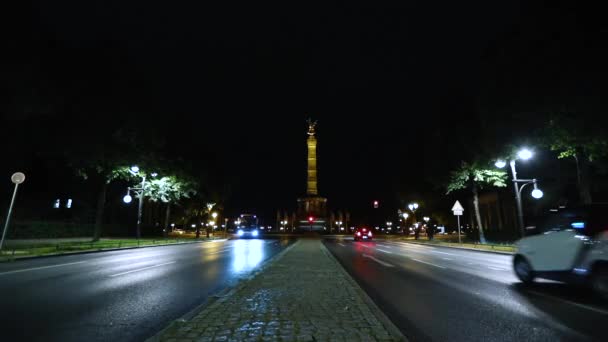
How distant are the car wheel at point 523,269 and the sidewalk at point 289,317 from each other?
4750 millimetres

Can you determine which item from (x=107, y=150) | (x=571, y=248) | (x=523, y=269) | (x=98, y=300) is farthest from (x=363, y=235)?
(x=98, y=300)

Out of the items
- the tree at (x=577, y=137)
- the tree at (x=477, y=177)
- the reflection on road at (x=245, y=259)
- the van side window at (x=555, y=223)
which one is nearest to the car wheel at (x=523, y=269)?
the van side window at (x=555, y=223)

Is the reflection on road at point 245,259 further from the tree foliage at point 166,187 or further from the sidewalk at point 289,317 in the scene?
the tree foliage at point 166,187

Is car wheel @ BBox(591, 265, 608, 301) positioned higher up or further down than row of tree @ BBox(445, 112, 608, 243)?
further down

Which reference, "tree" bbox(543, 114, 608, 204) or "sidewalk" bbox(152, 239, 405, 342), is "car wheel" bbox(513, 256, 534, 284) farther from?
"tree" bbox(543, 114, 608, 204)

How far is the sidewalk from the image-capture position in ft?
15.8

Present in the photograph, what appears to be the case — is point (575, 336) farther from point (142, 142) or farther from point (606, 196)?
point (606, 196)

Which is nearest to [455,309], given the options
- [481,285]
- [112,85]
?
[481,285]

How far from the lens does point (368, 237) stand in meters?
47.0

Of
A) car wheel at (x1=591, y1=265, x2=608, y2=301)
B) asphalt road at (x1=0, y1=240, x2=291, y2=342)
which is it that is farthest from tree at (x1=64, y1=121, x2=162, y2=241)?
car wheel at (x1=591, y1=265, x2=608, y2=301)

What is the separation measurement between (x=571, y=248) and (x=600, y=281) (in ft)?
2.67

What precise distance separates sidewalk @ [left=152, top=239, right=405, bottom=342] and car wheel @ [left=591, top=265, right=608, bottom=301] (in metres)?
4.77

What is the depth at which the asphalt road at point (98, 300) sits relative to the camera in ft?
18.3

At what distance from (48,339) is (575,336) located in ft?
24.4
